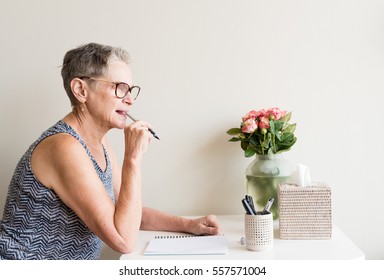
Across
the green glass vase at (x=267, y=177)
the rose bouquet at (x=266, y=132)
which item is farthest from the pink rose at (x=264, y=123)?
the green glass vase at (x=267, y=177)

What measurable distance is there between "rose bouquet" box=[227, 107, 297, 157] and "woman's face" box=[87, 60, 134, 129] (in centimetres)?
43

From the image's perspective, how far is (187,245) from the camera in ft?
4.28

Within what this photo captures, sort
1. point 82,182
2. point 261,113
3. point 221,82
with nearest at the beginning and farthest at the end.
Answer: point 82,182, point 261,113, point 221,82

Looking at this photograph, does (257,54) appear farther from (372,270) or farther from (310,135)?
(372,270)

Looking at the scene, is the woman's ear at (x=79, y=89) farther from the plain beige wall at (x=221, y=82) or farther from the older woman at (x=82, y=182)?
the plain beige wall at (x=221, y=82)

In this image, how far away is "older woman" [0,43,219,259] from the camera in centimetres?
124

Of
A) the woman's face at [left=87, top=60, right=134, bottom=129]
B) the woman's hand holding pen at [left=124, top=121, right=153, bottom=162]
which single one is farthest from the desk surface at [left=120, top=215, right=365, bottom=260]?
the woman's face at [left=87, top=60, right=134, bottom=129]

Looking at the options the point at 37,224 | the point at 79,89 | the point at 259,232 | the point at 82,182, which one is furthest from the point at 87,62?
the point at 259,232

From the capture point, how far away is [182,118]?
172cm

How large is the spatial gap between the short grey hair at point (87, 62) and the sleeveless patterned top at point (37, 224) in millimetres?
178

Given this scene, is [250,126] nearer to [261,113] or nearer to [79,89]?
[261,113]

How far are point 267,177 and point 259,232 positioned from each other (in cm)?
32

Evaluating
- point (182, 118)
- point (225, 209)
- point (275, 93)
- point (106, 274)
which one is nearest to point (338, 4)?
point (275, 93)

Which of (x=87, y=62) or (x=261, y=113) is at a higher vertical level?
(x=87, y=62)
